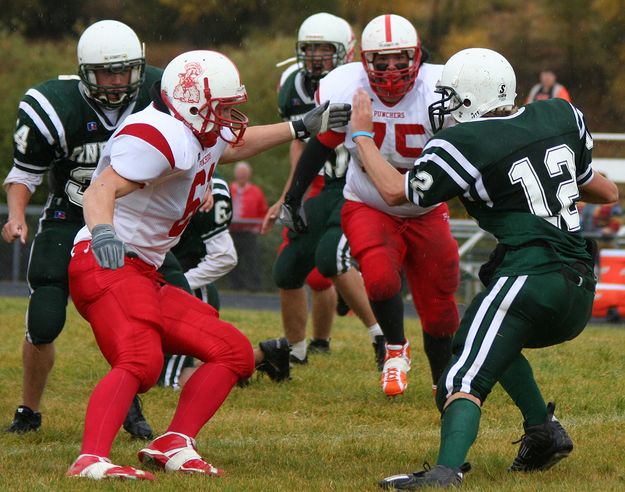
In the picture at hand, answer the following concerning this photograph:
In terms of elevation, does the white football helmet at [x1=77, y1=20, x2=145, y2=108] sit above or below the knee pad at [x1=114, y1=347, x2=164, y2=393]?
above

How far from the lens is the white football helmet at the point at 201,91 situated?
4508 mm

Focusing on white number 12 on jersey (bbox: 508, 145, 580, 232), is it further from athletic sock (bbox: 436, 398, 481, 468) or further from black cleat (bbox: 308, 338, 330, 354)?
black cleat (bbox: 308, 338, 330, 354)

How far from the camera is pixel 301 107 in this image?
780 cm

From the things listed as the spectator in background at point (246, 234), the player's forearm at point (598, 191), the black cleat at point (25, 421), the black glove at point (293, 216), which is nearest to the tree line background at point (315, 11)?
the spectator in background at point (246, 234)

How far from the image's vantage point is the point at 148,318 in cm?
439

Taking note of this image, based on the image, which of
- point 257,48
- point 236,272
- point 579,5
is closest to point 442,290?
point 236,272

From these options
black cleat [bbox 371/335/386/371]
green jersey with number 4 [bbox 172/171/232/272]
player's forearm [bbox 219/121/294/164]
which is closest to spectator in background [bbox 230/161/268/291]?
black cleat [bbox 371/335/386/371]

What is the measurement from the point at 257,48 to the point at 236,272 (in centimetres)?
880

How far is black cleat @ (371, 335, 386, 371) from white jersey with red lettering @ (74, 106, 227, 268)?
292 centimetres

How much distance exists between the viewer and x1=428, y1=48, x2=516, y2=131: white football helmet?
173 inches

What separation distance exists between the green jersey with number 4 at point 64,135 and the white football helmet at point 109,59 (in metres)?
0.09

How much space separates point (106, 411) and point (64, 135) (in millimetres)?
1582

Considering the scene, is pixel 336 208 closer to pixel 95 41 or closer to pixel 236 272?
pixel 95 41

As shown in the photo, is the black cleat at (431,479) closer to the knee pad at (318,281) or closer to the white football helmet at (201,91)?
the white football helmet at (201,91)
